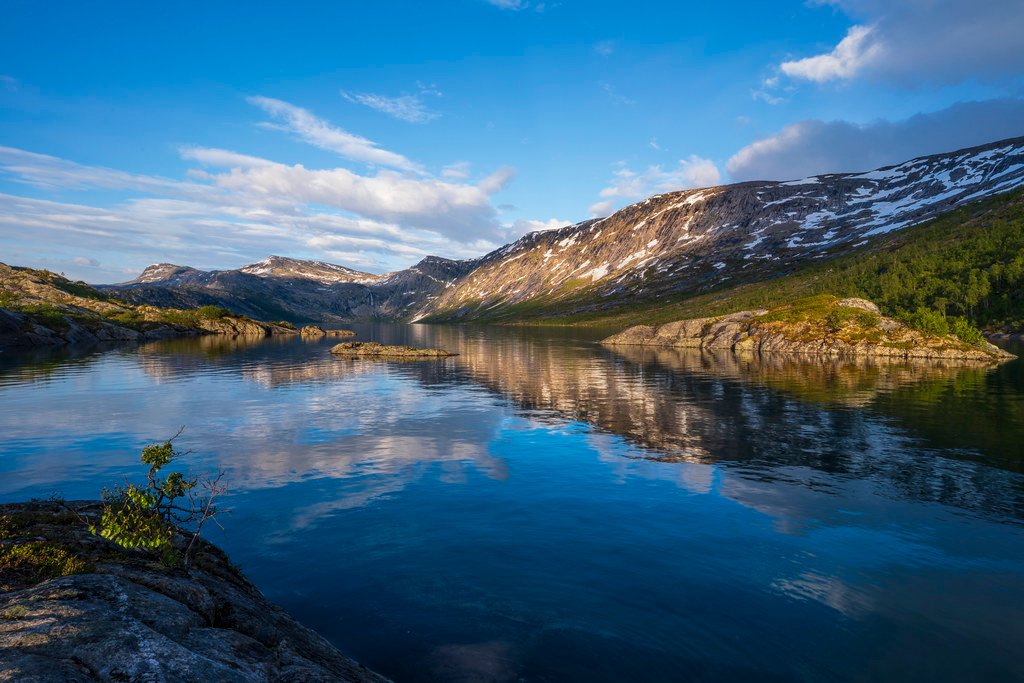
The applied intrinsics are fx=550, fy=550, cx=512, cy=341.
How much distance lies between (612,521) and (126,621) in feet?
70.3

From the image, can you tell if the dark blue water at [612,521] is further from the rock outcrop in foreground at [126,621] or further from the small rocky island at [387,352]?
the small rocky island at [387,352]

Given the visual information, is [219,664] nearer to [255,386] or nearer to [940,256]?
[255,386]

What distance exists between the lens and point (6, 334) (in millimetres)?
133125

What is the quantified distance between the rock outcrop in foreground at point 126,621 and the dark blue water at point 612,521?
12.9ft

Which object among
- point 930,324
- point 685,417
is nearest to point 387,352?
point 685,417

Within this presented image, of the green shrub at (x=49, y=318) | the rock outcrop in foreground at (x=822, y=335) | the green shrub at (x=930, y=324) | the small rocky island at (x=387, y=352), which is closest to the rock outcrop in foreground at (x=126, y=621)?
the small rocky island at (x=387, y=352)

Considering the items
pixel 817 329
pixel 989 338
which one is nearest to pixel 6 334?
pixel 817 329

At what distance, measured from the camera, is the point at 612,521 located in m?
27.5

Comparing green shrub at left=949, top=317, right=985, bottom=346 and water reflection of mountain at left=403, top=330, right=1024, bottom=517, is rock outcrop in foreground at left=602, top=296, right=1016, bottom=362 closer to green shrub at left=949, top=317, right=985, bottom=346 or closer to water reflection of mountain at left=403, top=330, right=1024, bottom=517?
green shrub at left=949, top=317, right=985, bottom=346

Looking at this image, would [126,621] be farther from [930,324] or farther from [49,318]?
[49,318]

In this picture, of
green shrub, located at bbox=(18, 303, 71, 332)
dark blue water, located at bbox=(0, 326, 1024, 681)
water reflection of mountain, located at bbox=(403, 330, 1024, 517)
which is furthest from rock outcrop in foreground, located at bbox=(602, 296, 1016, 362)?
green shrub, located at bbox=(18, 303, 71, 332)

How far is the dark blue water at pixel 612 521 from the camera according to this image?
17.4 meters

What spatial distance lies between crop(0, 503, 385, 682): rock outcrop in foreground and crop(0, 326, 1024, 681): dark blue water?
155 inches

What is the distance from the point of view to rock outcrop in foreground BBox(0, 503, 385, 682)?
8891 millimetres
